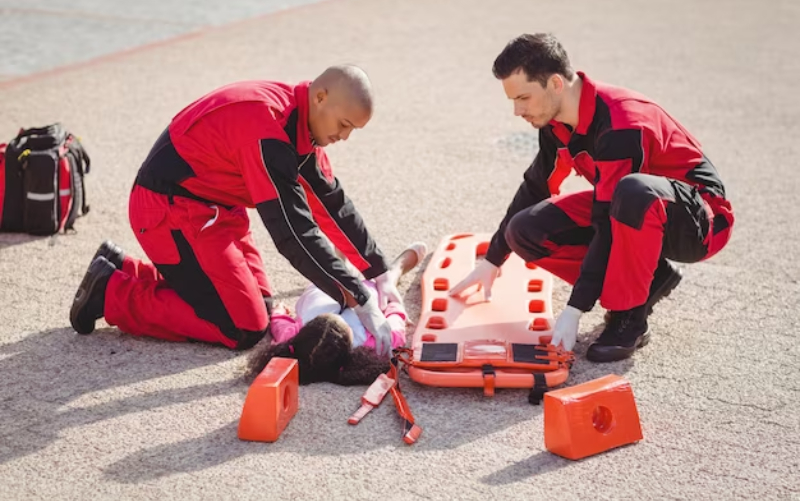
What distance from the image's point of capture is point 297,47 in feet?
30.7

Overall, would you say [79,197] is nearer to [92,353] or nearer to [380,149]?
[92,353]

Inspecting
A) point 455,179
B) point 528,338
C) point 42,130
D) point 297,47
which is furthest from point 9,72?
point 528,338

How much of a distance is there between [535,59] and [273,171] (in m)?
1.10

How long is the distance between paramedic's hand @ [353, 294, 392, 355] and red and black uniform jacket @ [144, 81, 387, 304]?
0.04 meters

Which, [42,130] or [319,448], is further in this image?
[42,130]

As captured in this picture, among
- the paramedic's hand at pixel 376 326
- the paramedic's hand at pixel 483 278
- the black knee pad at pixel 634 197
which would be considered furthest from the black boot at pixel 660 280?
the paramedic's hand at pixel 376 326

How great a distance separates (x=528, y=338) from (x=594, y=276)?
14.3 inches

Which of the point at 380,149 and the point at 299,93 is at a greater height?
the point at 299,93

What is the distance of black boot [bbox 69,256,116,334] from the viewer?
164 inches

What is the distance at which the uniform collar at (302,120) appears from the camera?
397 cm

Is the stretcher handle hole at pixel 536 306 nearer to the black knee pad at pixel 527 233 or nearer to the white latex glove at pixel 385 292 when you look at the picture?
the black knee pad at pixel 527 233

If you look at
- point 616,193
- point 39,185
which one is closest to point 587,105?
point 616,193

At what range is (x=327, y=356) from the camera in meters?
3.81

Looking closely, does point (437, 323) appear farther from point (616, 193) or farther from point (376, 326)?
point (616, 193)
